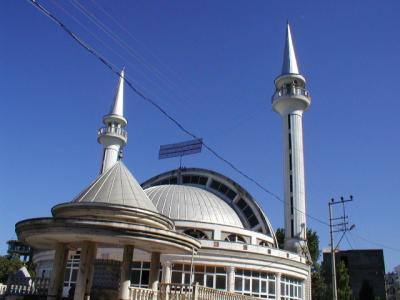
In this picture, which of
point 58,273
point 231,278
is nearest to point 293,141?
point 231,278

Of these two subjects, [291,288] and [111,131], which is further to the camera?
[111,131]

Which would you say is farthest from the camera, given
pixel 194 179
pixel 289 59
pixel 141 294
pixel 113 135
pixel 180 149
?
pixel 180 149

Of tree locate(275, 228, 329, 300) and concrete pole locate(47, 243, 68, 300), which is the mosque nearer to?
concrete pole locate(47, 243, 68, 300)

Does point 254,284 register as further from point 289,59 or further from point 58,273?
point 289,59

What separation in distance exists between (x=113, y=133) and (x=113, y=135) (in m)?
0.32

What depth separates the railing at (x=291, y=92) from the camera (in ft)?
155

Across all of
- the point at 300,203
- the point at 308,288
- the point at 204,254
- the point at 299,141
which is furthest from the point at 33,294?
the point at 299,141

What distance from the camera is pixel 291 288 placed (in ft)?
115

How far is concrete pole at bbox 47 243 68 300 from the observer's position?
16.9 meters

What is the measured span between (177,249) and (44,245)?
6.12m

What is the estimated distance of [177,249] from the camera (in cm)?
1858

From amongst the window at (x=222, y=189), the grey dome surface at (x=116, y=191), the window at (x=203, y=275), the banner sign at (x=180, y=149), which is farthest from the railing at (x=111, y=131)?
the grey dome surface at (x=116, y=191)

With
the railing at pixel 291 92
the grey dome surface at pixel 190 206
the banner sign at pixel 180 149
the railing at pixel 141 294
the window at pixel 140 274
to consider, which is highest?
the railing at pixel 291 92

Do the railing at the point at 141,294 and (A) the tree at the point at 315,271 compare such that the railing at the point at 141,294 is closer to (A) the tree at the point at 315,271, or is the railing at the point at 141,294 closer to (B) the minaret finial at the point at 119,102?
(A) the tree at the point at 315,271
